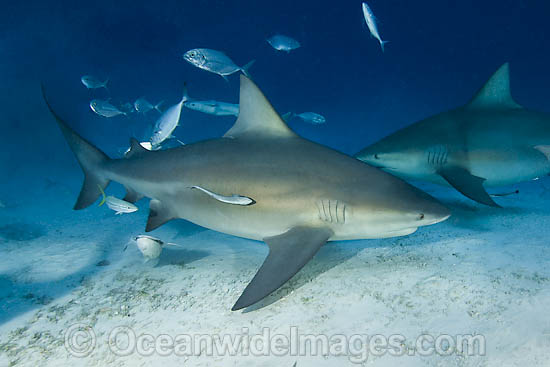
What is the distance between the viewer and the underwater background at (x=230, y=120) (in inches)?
90.0

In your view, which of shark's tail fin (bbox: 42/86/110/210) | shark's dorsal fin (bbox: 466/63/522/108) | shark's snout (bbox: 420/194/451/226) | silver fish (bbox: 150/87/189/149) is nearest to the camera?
shark's snout (bbox: 420/194/451/226)

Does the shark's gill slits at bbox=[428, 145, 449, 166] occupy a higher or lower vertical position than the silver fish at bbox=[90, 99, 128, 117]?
higher

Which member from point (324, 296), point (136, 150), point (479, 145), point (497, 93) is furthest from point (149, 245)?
point (497, 93)

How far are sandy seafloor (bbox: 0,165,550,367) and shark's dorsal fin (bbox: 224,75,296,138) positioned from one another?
55.5 inches

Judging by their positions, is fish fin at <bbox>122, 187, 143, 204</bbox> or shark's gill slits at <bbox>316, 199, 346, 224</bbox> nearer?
shark's gill slits at <bbox>316, 199, 346, 224</bbox>

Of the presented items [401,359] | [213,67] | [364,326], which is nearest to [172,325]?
[364,326]

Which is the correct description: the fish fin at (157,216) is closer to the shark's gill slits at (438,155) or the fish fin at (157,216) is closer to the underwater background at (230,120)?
the underwater background at (230,120)

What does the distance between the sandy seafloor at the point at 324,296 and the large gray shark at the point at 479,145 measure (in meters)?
0.71

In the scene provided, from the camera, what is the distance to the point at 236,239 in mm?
5254

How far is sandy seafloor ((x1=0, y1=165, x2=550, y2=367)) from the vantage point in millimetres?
1932

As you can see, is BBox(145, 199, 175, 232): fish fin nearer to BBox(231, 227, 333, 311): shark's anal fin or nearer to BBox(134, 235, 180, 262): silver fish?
BBox(134, 235, 180, 262): silver fish

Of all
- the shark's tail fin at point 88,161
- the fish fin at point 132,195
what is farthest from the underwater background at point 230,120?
the shark's tail fin at point 88,161

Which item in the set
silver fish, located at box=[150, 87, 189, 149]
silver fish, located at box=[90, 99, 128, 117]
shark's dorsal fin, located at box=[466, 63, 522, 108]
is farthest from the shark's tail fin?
shark's dorsal fin, located at box=[466, 63, 522, 108]

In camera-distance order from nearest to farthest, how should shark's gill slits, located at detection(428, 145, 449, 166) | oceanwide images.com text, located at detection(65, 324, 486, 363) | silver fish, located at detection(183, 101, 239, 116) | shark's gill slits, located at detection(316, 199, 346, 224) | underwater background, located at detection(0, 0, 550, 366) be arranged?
1. oceanwide images.com text, located at detection(65, 324, 486, 363)
2. underwater background, located at detection(0, 0, 550, 366)
3. shark's gill slits, located at detection(316, 199, 346, 224)
4. shark's gill slits, located at detection(428, 145, 449, 166)
5. silver fish, located at detection(183, 101, 239, 116)
